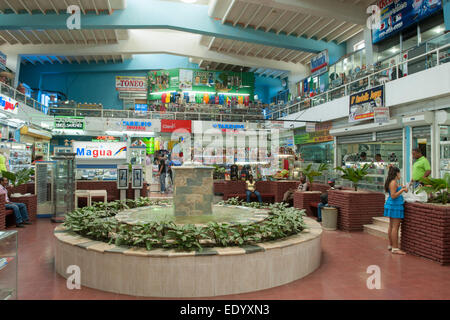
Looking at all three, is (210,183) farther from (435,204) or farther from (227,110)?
(227,110)

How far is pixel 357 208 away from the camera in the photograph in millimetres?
7668

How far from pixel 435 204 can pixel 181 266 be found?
4141 millimetres

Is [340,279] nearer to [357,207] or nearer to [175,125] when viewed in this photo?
[357,207]

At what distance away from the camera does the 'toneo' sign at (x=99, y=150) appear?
1204 cm

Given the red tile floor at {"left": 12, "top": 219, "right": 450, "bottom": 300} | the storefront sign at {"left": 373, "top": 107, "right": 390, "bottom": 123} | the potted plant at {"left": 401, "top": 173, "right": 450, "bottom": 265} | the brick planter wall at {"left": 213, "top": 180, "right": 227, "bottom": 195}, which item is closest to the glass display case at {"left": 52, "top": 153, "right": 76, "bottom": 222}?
the red tile floor at {"left": 12, "top": 219, "right": 450, "bottom": 300}

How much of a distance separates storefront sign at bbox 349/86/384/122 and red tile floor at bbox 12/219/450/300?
700 cm


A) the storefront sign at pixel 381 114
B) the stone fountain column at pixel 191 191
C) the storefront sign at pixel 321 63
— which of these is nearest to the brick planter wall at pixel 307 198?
the storefront sign at pixel 381 114

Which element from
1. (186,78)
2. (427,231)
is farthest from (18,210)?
(186,78)

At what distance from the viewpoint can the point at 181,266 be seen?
3762 millimetres

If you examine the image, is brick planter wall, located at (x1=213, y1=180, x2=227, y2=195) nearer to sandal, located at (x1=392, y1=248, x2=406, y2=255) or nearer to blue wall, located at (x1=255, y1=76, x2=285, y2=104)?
sandal, located at (x1=392, y1=248, x2=406, y2=255)

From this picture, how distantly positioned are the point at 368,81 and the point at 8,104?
569 inches

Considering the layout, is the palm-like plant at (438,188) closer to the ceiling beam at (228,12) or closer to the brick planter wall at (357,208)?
the brick planter wall at (357,208)

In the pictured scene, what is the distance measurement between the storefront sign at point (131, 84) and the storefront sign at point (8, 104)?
12183 millimetres
